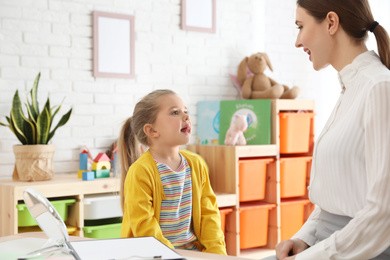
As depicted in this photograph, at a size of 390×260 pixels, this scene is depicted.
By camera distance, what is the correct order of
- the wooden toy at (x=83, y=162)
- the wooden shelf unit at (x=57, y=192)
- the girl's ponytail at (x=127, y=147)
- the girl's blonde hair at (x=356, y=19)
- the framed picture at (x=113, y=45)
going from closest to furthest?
the girl's blonde hair at (x=356, y=19) < the girl's ponytail at (x=127, y=147) < the wooden shelf unit at (x=57, y=192) < the wooden toy at (x=83, y=162) < the framed picture at (x=113, y=45)

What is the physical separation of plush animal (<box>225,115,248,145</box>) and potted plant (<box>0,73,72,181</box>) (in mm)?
1181

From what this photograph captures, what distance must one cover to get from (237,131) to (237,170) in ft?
0.86

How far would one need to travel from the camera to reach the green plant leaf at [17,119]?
277 centimetres

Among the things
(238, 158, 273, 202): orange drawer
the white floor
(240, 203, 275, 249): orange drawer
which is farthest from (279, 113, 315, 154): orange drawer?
the white floor

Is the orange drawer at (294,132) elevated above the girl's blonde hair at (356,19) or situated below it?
below

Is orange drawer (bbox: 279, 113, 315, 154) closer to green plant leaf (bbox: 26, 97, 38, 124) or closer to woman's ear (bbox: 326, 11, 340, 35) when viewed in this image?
green plant leaf (bbox: 26, 97, 38, 124)

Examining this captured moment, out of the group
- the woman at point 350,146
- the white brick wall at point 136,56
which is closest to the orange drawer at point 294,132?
the white brick wall at point 136,56

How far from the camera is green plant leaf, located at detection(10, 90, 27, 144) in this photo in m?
2.77

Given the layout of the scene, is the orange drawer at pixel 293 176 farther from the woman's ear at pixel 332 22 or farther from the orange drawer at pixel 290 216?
the woman's ear at pixel 332 22

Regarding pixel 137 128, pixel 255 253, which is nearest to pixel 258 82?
pixel 255 253

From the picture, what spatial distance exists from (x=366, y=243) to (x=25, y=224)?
1.98m

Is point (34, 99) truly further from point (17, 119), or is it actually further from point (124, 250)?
point (124, 250)

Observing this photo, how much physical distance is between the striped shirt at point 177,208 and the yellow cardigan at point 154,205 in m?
0.02

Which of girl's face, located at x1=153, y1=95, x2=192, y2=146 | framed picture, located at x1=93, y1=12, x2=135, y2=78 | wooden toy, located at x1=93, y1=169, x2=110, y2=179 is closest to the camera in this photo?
girl's face, located at x1=153, y1=95, x2=192, y2=146
